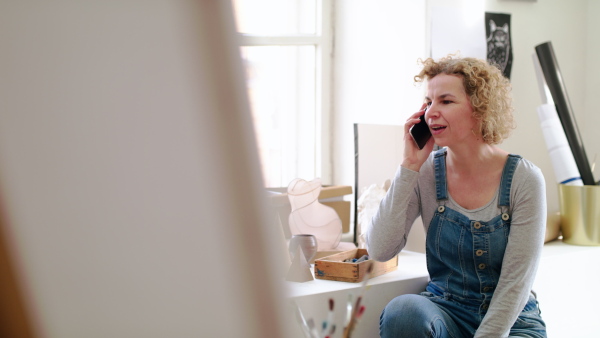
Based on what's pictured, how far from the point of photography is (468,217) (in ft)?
4.79

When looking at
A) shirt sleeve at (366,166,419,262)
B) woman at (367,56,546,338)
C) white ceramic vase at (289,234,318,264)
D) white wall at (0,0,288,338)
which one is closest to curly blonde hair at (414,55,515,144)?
woman at (367,56,546,338)

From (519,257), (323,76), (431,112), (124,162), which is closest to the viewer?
(124,162)

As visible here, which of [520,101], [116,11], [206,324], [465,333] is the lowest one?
[465,333]

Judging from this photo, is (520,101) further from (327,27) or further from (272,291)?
(272,291)

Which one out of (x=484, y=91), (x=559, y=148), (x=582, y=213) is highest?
(x=484, y=91)

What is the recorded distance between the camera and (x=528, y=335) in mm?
1413

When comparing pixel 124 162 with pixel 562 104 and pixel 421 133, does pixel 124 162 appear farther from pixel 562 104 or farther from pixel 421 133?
pixel 562 104

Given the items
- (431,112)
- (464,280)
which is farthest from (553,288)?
(431,112)

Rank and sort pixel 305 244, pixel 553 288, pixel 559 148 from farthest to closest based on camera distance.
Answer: pixel 559 148
pixel 553 288
pixel 305 244

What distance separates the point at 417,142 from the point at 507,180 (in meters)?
0.24

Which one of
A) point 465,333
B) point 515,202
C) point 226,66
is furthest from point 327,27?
point 226,66

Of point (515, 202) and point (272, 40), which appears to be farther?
point (272, 40)

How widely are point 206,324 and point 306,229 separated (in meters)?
1.60

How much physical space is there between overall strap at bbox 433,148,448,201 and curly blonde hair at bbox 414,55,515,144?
5.0 inches
